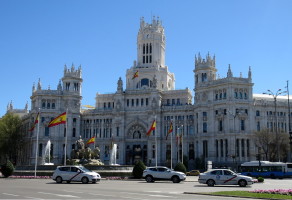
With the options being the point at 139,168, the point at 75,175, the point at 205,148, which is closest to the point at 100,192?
the point at 75,175

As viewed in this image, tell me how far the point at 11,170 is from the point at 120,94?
59530mm

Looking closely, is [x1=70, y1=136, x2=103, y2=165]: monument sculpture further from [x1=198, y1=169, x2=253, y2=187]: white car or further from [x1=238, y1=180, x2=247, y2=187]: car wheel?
[x1=238, y1=180, x2=247, y2=187]: car wheel

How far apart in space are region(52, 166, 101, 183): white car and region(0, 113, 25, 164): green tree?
72367 mm

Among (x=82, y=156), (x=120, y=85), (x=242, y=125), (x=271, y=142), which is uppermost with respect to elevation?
(x=120, y=85)

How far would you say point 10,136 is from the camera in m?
110

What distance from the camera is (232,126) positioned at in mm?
94250

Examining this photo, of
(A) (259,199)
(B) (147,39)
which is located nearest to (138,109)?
(B) (147,39)

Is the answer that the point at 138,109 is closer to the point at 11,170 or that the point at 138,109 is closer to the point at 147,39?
the point at 147,39

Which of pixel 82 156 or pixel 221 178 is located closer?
pixel 221 178

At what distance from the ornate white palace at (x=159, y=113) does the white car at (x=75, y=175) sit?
176 ft

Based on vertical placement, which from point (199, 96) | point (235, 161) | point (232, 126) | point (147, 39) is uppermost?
point (147, 39)

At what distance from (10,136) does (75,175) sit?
7576 cm

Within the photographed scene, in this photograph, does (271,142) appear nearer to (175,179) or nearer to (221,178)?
(175,179)

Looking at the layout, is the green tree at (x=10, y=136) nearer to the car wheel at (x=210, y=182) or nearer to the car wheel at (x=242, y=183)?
the car wheel at (x=210, y=182)
